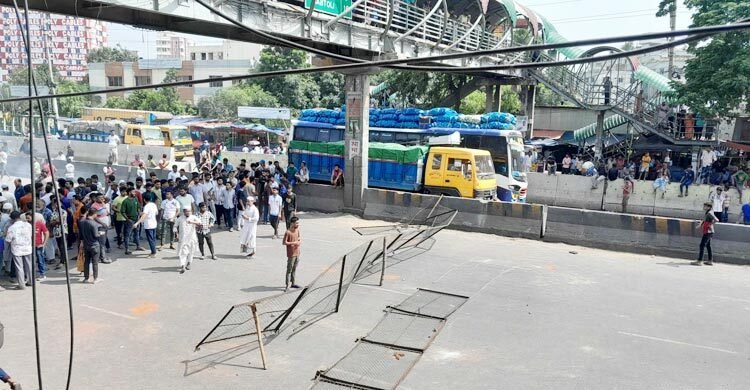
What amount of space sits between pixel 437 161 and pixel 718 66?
12769mm

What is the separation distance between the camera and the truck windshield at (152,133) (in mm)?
35844

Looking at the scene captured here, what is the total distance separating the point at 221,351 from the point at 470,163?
12.1 meters

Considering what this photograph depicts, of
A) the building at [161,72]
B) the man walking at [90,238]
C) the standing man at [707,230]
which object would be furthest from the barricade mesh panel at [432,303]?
the building at [161,72]

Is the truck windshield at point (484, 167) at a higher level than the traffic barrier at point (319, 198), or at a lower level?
higher

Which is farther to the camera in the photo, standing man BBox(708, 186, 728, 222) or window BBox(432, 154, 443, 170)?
window BBox(432, 154, 443, 170)

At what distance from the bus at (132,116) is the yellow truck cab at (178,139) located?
10219 millimetres

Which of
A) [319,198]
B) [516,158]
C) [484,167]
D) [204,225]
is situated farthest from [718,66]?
[204,225]

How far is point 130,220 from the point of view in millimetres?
13344

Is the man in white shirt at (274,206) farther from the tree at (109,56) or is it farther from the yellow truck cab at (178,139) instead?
the tree at (109,56)

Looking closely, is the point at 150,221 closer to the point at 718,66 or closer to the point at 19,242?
the point at 19,242

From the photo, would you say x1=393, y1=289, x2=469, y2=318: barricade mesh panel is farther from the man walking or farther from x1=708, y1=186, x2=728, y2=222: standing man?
x1=708, y1=186, x2=728, y2=222: standing man

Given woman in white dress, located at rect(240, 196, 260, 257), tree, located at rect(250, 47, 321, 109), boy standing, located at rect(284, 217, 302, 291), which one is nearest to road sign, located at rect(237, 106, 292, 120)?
tree, located at rect(250, 47, 321, 109)

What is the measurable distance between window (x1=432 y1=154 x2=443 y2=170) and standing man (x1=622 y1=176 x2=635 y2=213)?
702 centimetres

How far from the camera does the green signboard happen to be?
1694 centimetres
